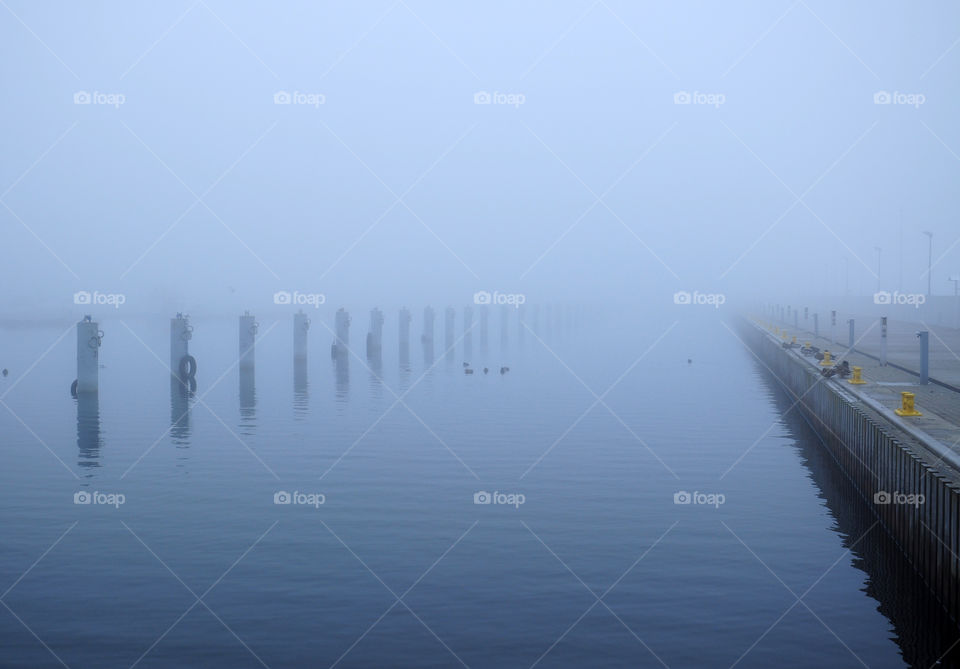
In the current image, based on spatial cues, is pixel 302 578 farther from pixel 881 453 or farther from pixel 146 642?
pixel 881 453

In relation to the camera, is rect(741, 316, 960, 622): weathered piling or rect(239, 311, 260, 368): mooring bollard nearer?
rect(741, 316, 960, 622): weathered piling

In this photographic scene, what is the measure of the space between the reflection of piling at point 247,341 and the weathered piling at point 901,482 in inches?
1135

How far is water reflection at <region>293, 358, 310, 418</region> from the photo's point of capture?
42.6 metres

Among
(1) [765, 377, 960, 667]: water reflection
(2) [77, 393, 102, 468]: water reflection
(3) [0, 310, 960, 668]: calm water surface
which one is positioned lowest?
(1) [765, 377, 960, 667]: water reflection

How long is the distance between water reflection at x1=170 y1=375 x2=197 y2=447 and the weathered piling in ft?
68.8

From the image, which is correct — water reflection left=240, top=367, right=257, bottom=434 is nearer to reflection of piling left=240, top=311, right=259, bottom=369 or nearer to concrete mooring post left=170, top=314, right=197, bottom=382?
reflection of piling left=240, top=311, right=259, bottom=369

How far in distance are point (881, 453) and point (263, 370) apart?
1845 inches

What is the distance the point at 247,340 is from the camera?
52.0 metres

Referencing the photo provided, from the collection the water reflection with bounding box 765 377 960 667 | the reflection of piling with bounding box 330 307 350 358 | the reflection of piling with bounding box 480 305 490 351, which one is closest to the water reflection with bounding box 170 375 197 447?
the reflection of piling with bounding box 330 307 350 358

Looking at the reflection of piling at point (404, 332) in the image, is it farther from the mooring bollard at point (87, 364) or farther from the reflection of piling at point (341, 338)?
the mooring bollard at point (87, 364)

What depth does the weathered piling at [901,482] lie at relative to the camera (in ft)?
52.0

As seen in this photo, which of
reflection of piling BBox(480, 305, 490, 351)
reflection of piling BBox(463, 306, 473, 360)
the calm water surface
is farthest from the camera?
reflection of piling BBox(480, 305, 490, 351)

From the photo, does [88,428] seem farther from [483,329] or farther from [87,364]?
[483,329]

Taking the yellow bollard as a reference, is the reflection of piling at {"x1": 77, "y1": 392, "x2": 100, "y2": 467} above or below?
below
